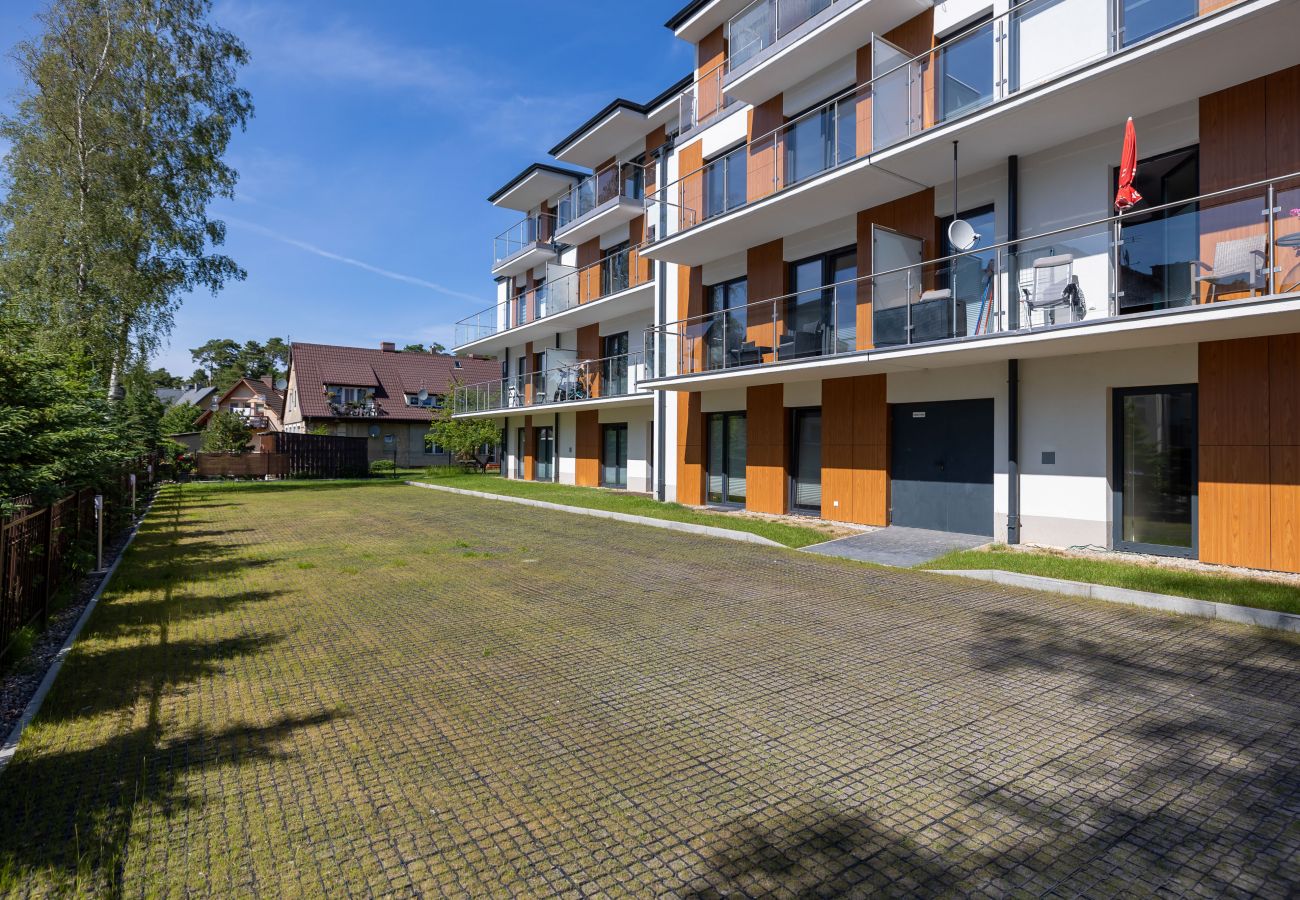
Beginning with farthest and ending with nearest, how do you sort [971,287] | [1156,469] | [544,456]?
[544,456] → [971,287] → [1156,469]

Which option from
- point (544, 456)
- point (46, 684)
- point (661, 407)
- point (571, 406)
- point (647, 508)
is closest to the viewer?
point (46, 684)

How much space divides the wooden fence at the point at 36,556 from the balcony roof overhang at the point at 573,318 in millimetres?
14658

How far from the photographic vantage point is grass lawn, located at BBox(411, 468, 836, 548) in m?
12.6

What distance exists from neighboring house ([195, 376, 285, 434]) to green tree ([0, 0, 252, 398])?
3099cm

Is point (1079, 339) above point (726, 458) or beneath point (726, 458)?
above

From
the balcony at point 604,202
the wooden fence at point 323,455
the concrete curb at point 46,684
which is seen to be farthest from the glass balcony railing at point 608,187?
the concrete curb at point 46,684

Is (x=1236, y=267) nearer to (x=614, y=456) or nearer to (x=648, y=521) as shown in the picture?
(x=648, y=521)

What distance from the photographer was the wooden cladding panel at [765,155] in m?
14.8

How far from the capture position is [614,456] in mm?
24406

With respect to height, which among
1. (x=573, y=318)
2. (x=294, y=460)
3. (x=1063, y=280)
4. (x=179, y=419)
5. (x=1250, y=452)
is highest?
(x=573, y=318)

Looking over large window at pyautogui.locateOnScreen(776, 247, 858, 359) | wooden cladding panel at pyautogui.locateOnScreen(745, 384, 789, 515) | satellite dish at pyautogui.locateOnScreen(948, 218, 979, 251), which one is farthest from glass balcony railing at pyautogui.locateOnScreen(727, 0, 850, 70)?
wooden cladding panel at pyautogui.locateOnScreen(745, 384, 789, 515)

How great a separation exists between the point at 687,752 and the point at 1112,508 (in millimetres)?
9013

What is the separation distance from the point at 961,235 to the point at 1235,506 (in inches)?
220

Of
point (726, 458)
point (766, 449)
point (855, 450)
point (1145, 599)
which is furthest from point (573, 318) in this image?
point (1145, 599)
